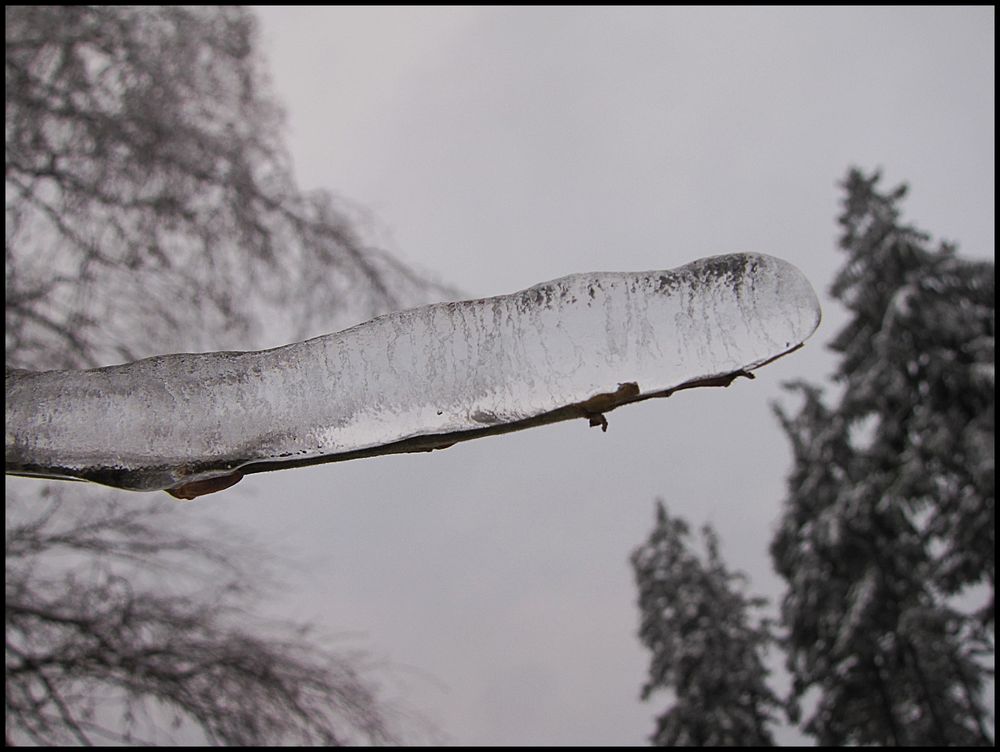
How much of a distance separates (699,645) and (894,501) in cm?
643

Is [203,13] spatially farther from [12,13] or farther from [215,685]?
[215,685]

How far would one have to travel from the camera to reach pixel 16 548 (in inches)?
153

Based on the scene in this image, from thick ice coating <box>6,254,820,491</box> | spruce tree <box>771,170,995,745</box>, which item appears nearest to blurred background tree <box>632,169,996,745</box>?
spruce tree <box>771,170,995,745</box>

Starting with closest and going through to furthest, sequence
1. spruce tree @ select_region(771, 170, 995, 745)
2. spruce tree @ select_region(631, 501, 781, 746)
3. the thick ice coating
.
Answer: the thick ice coating → spruce tree @ select_region(771, 170, 995, 745) → spruce tree @ select_region(631, 501, 781, 746)

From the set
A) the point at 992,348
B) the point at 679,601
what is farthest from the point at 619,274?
the point at 679,601

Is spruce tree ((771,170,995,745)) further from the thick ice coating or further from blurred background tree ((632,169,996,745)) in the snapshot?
the thick ice coating

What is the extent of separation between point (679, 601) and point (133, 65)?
610 inches

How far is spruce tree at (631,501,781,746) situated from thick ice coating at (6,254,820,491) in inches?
686

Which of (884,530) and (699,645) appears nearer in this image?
(884,530)

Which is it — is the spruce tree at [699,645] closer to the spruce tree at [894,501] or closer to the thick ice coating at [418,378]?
→ the spruce tree at [894,501]

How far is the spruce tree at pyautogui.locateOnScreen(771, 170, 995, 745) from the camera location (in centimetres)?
1045

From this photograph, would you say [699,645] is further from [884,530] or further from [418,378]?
[418,378]

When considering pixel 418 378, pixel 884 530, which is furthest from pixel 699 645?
pixel 418 378

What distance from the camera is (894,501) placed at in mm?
11695
